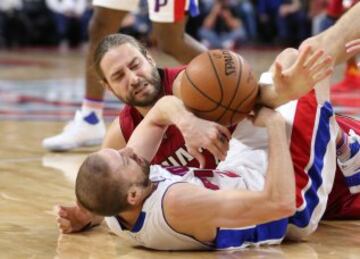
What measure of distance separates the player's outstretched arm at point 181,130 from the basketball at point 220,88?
1.8 inches

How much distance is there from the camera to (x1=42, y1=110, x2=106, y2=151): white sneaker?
5.54m

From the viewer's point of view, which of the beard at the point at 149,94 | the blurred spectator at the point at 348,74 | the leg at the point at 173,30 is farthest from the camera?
the blurred spectator at the point at 348,74

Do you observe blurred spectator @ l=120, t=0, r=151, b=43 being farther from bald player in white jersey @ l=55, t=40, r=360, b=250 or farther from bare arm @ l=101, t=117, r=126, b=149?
bald player in white jersey @ l=55, t=40, r=360, b=250

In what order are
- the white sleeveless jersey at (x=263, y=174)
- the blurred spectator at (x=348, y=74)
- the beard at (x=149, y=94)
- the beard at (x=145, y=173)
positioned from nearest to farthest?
the beard at (x=145, y=173) < the white sleeveless jersey at (x=263, y=174) < the beard at (x=149, y=94) < the blurred spectator at (x=348, y=74)

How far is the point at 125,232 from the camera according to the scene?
10.8 feet

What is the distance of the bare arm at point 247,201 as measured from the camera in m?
3.03

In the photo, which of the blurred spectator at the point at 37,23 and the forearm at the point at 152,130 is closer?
the forearm at the point at 152,130

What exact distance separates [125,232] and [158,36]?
2347 millimetres

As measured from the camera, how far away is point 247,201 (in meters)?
3.03

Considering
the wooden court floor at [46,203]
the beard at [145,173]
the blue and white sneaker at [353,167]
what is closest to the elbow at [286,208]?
the wooden court floor at [46,203]

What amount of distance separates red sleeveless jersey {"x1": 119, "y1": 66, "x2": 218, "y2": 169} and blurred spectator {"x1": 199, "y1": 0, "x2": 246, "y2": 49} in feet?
41.9

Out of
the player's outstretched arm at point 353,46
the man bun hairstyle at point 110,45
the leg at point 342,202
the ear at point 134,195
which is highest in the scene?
the player's outstretched arm at point 353,46

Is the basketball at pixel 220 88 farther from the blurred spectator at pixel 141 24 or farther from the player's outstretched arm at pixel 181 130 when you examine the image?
the blurred spectator at pixel 141 24

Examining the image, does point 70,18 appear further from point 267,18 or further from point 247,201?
point 247,201
